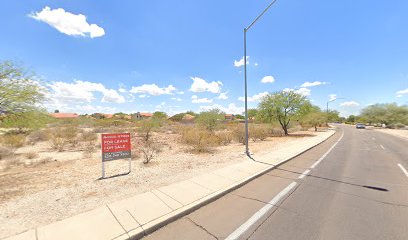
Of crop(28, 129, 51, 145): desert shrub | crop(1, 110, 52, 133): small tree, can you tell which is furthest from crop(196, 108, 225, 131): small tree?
crop(1, 110, 52, 133): small tree

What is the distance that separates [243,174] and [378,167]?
21.1 ft

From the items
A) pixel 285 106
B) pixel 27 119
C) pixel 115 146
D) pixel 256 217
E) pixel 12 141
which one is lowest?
pixel 256 217

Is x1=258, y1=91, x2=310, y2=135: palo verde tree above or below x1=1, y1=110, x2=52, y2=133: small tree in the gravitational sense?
above

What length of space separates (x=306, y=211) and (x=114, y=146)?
6.70m

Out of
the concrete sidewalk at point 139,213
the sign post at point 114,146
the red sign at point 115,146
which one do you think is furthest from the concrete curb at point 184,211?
the red sign at point 115,146

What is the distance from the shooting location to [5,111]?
7664 millimetres

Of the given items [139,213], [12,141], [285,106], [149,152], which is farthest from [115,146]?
[285,106]

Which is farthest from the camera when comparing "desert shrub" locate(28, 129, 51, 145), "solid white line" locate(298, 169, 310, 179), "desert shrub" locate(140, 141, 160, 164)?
"desert shrub" locate(28, 129, 51, 145)

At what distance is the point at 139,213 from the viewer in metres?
3.79

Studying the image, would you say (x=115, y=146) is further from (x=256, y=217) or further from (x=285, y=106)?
(x=285, y=106)

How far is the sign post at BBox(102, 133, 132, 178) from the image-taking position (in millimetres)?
6684

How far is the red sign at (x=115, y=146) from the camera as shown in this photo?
6.70 metres

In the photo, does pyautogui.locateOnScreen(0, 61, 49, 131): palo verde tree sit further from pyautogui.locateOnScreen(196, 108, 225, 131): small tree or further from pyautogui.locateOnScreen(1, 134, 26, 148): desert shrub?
pyautogui.locateOnScreen(196, 108, 225, 131): small tree

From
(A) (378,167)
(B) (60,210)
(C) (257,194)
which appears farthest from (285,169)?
(B) (60,210)
